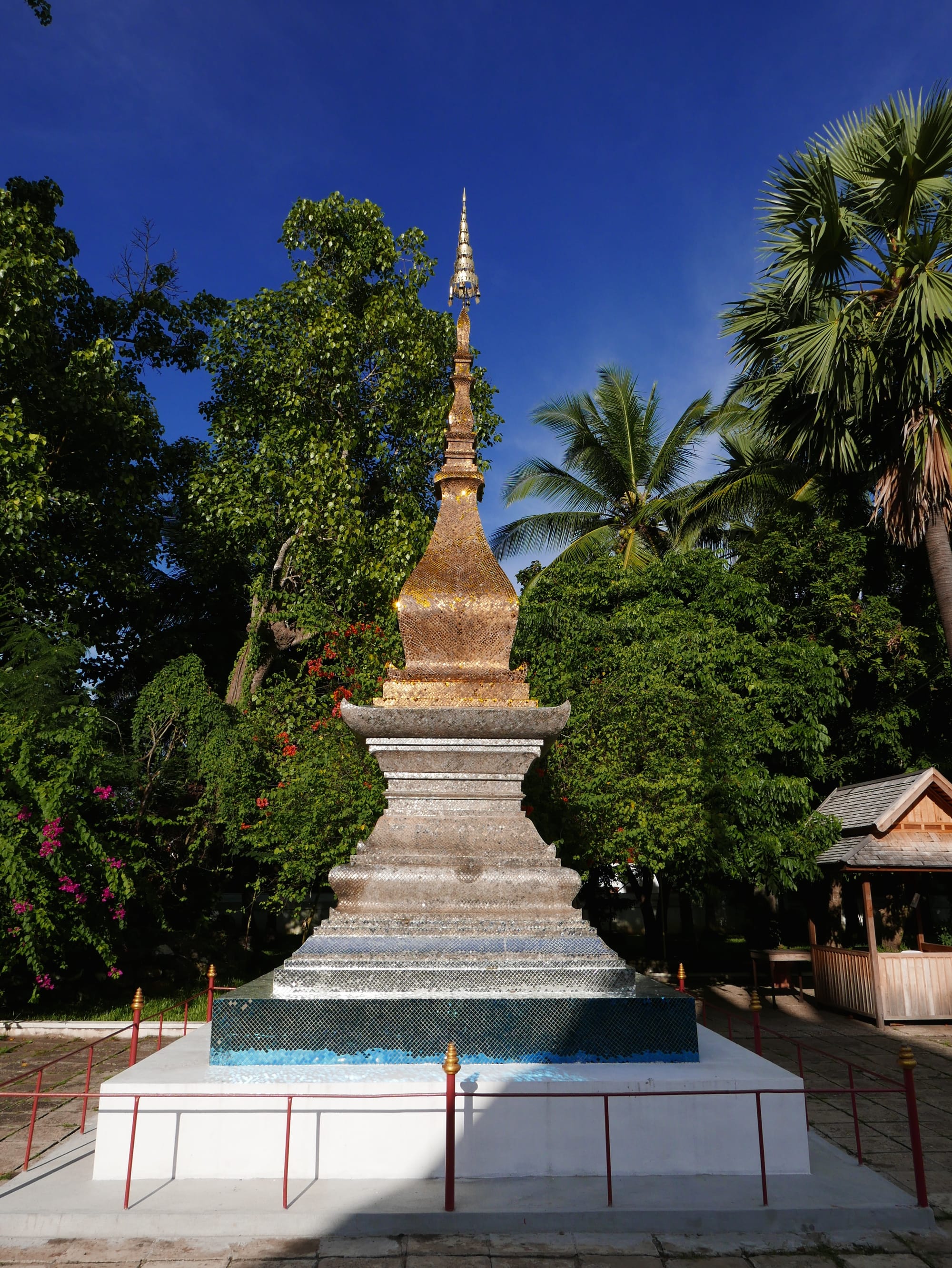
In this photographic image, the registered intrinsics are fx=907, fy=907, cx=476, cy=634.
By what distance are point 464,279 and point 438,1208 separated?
7054 millimetres

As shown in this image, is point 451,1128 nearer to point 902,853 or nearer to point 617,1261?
point 617,1261

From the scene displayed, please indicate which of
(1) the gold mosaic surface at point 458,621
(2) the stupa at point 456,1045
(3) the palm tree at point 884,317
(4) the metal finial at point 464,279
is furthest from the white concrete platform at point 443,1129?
(3) the palm tree at point 884,317

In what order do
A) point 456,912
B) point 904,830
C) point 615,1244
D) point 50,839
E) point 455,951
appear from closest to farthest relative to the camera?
point 615,1244
point 455,951
point 456,912
point 50,839
point 904,830

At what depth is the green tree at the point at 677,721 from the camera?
12.9 meters

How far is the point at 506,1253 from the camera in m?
4.41

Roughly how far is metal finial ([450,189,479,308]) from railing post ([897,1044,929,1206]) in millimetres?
6606

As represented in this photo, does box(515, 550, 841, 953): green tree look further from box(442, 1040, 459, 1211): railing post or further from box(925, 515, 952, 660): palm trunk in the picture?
box(442, 1040, 459, 1211): railing post

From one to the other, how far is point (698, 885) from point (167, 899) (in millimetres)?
9743

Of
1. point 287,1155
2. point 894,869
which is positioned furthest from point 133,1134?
point 894,869

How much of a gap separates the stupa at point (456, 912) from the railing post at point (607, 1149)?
1.37 ft

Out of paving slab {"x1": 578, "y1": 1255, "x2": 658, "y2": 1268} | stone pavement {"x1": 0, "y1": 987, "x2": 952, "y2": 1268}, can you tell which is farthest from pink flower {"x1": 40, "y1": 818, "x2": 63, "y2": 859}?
paving slab {"x1": 578, "y1": 1255, "x2": 658, "y2": 1268}

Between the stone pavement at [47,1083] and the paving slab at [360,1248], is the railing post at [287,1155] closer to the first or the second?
the paving slab at [360,1248]

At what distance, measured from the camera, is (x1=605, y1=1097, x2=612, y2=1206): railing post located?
4.82 meters

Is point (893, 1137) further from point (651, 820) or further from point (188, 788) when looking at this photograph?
point (188, 788)
